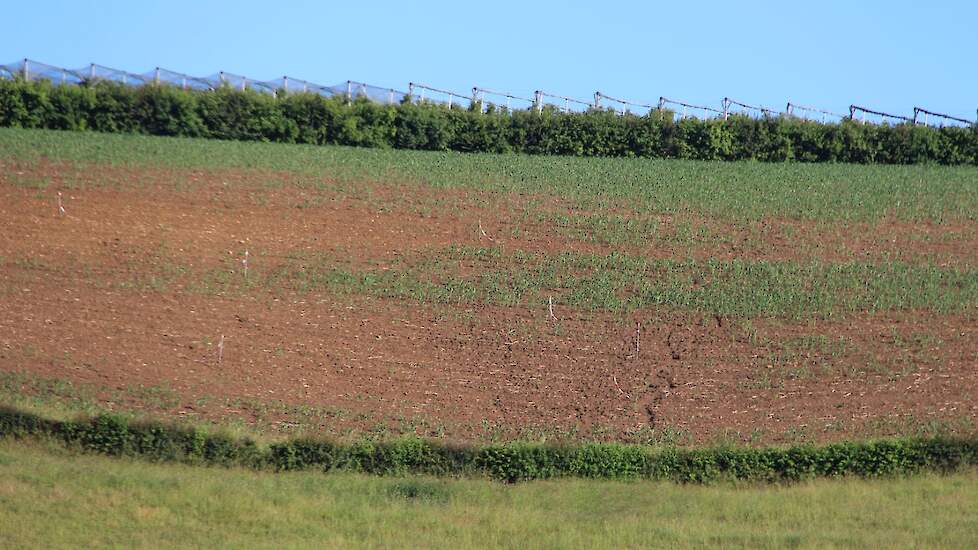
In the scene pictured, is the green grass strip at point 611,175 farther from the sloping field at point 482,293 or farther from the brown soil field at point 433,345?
A: the brown soil field at point 433,345

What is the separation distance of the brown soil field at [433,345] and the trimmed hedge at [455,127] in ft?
31.4

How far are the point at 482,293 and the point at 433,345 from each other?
3513mm

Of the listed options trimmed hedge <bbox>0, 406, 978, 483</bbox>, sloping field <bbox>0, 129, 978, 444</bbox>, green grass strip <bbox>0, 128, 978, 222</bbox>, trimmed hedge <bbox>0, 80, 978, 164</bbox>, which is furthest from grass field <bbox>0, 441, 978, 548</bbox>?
trimmed hedge <bbox>0, 80, 978, 164</bbox>

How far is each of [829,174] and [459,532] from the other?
96.3ft

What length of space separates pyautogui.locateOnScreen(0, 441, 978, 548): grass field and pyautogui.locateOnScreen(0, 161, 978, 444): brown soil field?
3446 millimetres

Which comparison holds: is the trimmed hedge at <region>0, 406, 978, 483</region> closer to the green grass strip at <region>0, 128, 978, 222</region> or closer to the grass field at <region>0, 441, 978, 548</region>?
the grass field at <region>0, 441, 978, 548</region>

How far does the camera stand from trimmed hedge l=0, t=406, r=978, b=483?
18062 mm

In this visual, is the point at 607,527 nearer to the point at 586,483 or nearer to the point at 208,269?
the point at 586,483

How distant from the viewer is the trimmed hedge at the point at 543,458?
59.3ft

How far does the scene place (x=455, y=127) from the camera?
A: 4384 cm

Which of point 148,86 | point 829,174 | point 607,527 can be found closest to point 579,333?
point 607,527

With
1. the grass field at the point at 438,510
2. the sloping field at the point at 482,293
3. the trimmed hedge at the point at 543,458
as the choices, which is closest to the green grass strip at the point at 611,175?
the sloping field at the point at 482,293

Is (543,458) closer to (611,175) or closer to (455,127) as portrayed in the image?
(611,175)

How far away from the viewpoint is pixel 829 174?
41.0 meters
